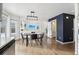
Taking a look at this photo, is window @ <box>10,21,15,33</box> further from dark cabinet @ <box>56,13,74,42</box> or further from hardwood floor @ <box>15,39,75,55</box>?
dark cabinet @ <box>56,13,74,42</box>

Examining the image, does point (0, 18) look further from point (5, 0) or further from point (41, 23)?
point (41, 23)

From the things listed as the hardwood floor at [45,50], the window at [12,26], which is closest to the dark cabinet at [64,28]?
the hardwood floor at [45,50]

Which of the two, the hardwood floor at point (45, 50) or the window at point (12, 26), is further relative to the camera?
the window at point (12, 26)

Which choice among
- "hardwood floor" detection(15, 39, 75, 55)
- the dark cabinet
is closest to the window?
"hardwood floor" detection(15, 39, 75, 55)

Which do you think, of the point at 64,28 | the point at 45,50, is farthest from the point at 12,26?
the point at 64,28

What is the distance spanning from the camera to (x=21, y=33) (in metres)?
2.37

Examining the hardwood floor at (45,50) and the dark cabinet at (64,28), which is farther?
the dark cabinet at (64,28)

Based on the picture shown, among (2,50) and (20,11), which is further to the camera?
(20,11)

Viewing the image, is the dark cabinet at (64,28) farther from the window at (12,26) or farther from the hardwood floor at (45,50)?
the window at (12,26)

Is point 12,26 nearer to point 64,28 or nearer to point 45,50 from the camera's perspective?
point 45,50

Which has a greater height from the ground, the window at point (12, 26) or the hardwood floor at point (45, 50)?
the window at point (12, 26)

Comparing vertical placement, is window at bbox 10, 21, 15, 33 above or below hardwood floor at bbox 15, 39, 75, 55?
above

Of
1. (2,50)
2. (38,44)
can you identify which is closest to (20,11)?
(2,50)
